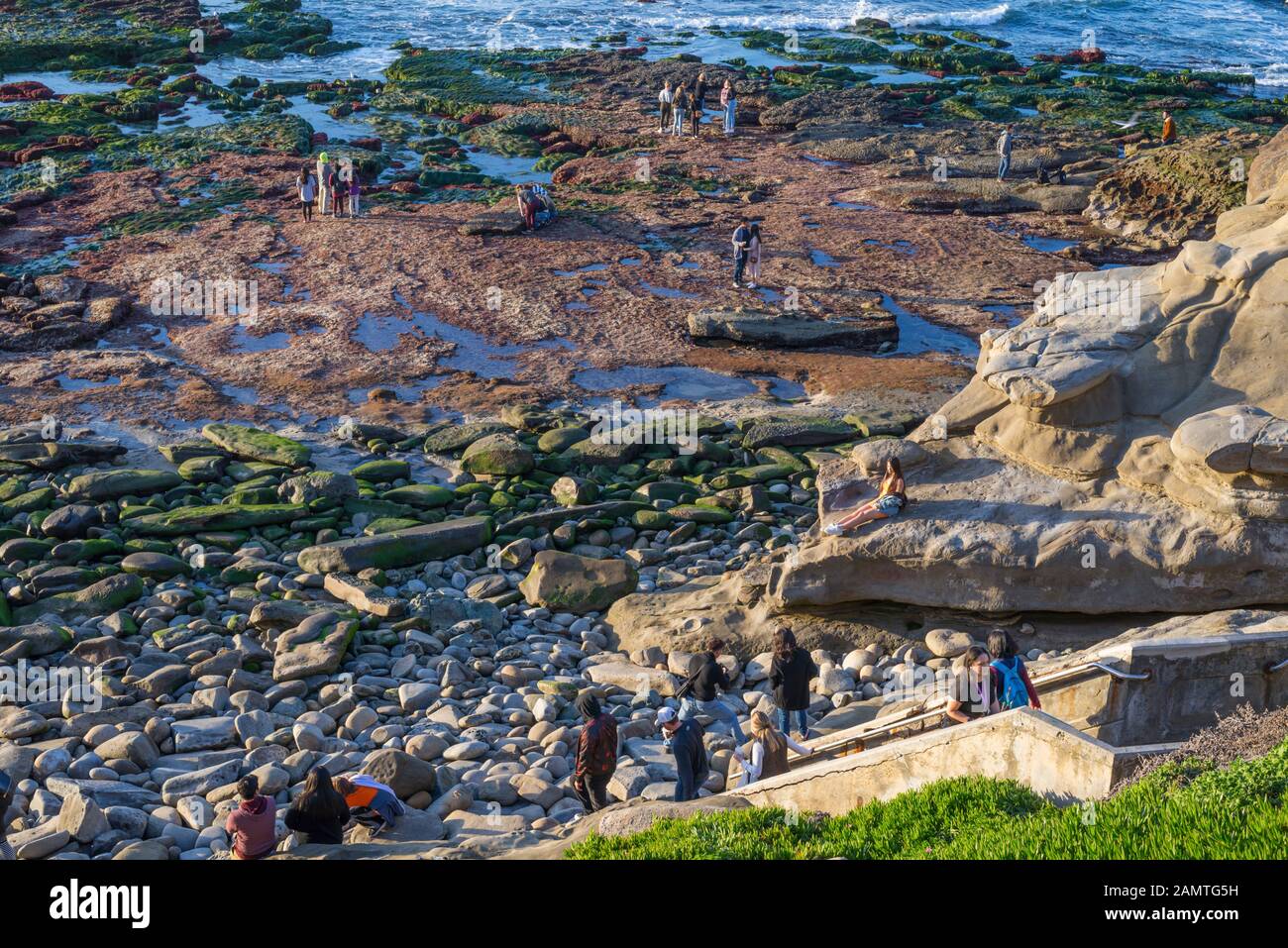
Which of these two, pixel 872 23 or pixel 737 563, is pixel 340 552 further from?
pixel 872 23

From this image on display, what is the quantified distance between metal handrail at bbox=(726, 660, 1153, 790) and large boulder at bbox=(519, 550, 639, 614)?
479 cm

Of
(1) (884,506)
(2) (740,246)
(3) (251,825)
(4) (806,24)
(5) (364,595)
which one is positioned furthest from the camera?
(4) (806,24)

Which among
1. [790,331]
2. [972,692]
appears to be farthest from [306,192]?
[972,692]

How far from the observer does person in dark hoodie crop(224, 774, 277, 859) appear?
10180 millimetres

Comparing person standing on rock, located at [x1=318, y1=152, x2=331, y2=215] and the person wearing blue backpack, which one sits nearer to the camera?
the person wearing blue backpack

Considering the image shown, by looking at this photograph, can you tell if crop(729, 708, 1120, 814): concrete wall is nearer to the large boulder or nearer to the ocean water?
the large boulder

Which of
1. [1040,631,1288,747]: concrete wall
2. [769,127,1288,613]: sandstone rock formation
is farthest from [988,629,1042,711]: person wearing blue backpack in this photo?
[769,127,1288,613]: sandstone rock formation

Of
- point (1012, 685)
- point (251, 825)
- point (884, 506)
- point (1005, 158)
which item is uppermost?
point (1005, 158)

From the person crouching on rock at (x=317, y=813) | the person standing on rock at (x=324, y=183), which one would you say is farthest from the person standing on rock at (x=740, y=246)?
the person crouching on rock at (x=317, y=813)

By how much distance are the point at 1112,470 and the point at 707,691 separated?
533 cm

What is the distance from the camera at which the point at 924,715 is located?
11.4m

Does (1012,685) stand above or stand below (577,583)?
above

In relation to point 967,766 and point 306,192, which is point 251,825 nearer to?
point 967,766

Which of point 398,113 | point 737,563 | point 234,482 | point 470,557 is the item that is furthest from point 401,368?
point 398,113
